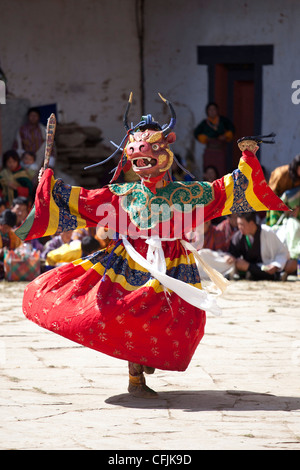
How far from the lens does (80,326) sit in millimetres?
4949

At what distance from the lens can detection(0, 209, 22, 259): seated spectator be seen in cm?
981

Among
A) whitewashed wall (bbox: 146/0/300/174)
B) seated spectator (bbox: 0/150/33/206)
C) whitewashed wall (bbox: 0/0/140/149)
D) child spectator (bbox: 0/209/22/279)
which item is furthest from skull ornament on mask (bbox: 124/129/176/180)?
whitewashed wall (bbox: 0/0/140/149)

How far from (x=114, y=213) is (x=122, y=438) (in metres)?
1.46

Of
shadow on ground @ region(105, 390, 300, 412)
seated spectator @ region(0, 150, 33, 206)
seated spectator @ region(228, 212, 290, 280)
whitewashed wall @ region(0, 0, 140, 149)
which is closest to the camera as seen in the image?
shadow on ground @ region(105, 390, 300, 412)

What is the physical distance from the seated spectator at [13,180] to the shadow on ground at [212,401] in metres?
6.63

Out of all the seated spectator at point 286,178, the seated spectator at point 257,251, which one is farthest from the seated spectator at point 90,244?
the seated spectator at point 286,178

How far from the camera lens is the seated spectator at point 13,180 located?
11.5m

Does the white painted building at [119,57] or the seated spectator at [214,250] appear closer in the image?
the seated spectator at [214,250]

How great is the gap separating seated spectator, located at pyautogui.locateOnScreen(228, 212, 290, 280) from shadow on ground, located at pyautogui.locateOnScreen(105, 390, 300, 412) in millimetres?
4530

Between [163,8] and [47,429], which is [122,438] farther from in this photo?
[163,8]

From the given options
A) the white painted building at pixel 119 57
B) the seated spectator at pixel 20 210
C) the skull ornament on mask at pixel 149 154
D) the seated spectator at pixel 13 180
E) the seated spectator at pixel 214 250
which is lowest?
the seated spectator at pixel 214 250

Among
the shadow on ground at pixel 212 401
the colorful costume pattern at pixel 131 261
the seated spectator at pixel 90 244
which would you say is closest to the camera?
the shadow on ground at pixel 212 401

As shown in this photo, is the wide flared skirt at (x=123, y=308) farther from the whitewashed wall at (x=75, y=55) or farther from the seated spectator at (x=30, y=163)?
the whitewashed wall at (x=75, y=55)

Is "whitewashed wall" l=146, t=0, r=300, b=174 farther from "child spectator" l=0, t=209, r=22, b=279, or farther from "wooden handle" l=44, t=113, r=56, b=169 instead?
"wooden handle" l=44, t=113, r=56, b=169
